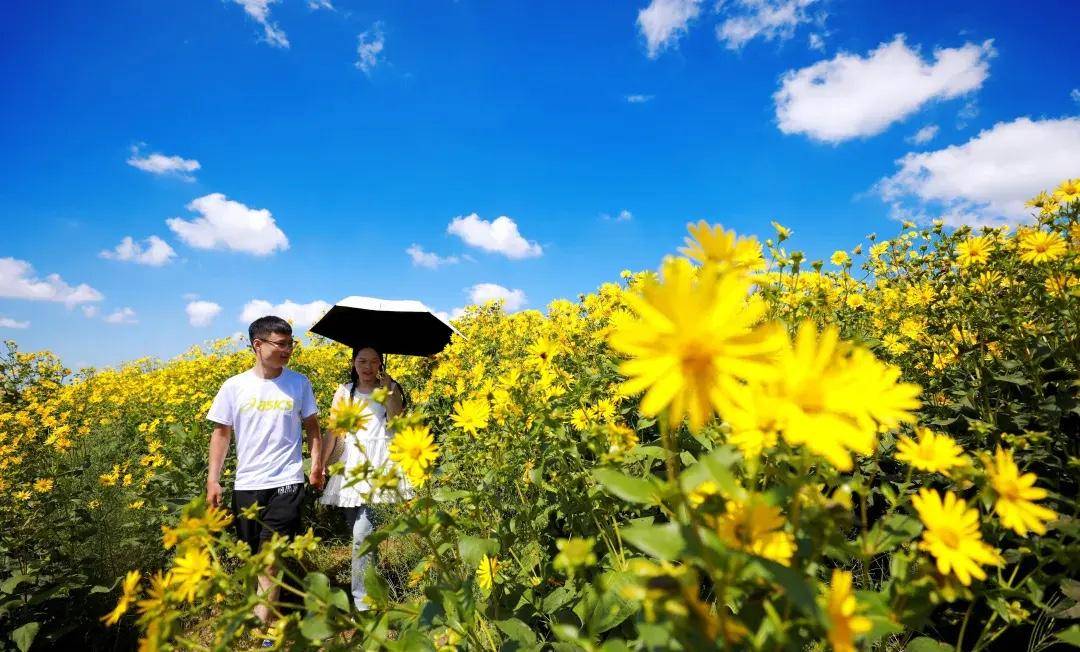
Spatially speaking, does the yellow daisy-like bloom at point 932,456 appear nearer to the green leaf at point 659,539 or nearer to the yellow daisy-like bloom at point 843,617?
the yellow daisy-like bloom at point 843,617

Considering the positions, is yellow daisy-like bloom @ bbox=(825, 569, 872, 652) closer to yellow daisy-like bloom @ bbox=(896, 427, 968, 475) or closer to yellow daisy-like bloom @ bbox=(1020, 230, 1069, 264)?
yellow daisy-like bloom @ bbox=(896, 427, 968, 475)

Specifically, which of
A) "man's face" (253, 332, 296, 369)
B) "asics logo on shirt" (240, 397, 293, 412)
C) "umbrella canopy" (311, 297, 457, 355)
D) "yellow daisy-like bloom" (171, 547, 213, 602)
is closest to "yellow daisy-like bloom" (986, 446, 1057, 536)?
"yellow daisy-like bloom" (171, 547, 213, 602)

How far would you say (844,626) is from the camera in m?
0.77

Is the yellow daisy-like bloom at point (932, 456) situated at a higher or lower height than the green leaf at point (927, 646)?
higher

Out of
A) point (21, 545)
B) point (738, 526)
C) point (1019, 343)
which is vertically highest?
point (1019, 343)

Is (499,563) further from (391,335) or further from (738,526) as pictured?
(391,335)

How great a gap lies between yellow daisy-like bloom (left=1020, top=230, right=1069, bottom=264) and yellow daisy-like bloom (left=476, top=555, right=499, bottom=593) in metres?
3.34

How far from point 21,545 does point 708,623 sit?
453 centimetres

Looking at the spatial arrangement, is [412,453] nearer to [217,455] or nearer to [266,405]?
[266,405]

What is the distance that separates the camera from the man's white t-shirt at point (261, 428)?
354cm

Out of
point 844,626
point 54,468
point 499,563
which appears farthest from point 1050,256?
point 54,468

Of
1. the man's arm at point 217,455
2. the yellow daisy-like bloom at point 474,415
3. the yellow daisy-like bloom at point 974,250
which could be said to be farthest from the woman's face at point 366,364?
the yellow daisy-like bloom at point 974,250

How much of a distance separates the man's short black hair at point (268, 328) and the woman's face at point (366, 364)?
53 cm

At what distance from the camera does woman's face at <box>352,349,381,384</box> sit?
3.90m
